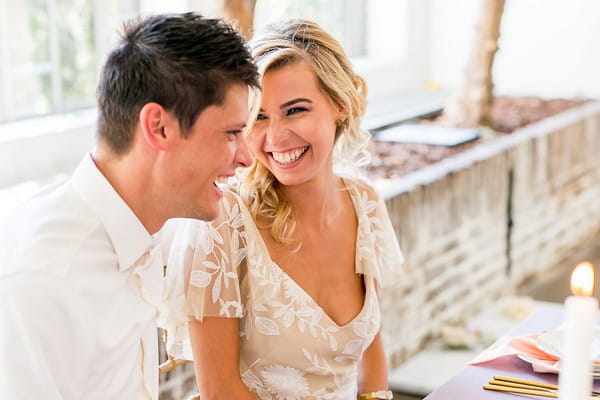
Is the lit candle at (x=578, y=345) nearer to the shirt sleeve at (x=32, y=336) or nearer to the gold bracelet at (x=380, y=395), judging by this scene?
the shirt sleeve at (x=32, y=336)

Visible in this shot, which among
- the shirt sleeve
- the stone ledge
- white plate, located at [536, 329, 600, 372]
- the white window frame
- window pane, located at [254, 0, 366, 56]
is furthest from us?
window pane, located at [254, 0, 366, 56]

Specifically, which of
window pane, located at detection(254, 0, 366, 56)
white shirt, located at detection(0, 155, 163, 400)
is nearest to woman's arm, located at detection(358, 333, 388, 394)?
white shirt, located at detection(0, 155, 163, 400)

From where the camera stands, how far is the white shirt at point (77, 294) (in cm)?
134

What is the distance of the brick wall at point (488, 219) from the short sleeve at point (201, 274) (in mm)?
1250

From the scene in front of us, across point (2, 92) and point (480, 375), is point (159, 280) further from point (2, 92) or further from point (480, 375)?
point (2, 92)

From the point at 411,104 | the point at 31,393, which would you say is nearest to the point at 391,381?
the point at 31,393

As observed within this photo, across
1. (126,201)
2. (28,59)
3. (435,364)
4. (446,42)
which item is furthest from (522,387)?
(446,42)

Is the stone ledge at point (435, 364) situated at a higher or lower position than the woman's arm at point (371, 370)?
lower

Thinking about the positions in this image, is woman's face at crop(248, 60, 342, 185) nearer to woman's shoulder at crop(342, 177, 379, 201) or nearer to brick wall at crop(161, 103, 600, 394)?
woman's shoulder at crop(342, 177, 379, 201)

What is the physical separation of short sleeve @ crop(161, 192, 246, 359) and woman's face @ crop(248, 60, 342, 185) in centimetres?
15

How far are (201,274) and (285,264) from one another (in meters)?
0.23

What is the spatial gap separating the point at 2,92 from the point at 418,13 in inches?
143

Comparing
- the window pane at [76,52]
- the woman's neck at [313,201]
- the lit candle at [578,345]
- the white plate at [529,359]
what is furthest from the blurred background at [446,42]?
the lit candle at [578,345]

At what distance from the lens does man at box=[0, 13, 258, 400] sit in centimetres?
139
